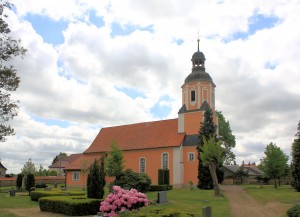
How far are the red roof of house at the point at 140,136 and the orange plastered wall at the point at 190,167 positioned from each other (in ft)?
4.69

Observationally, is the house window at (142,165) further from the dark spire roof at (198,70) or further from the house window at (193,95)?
the dark spire roof at (198,70)

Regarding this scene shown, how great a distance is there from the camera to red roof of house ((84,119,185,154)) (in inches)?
1825

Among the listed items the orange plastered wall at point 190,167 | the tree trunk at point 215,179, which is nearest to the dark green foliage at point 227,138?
the orange plastered wall at point 190,167

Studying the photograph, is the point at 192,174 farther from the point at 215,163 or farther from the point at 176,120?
the point at 215,163

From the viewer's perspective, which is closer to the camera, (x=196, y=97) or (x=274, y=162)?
(x=274, y=162)

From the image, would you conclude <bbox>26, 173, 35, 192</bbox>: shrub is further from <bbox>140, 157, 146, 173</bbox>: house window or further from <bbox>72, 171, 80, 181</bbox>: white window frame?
<bbox>140, 157, 146, 173</bbox>: house window

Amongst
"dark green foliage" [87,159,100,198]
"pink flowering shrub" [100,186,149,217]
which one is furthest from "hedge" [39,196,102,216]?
"pink flowering shrub" [100,186,149,217]

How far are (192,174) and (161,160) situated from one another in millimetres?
4493

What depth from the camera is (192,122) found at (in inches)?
1789

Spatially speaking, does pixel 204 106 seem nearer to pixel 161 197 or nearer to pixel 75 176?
pixel 75 176

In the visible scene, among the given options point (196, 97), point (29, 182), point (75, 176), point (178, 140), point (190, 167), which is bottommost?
point (29, 182)

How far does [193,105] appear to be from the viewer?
46375 mm

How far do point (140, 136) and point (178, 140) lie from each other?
723 cm

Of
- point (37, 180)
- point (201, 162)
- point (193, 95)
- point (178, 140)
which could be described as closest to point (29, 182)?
point (178, 140)
